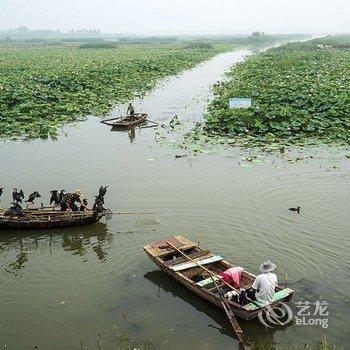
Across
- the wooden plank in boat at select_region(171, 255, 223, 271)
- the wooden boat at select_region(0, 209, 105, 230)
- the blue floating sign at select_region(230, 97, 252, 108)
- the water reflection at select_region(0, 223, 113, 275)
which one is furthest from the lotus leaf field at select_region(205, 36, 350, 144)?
the wooden plank in boat at select_region(171, 255, 223, 271)

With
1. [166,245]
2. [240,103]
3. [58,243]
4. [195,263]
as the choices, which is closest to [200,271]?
[195,263]

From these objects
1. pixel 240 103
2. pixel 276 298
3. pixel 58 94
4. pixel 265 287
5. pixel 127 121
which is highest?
pixel 58 94

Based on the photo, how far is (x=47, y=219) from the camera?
41.5 ft

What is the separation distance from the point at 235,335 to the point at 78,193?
22.2 feet

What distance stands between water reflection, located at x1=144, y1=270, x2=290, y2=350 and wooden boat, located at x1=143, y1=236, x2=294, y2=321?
237 millimetres

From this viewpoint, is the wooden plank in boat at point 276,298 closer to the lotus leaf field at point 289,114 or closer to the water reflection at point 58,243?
the water reflection at point 58,243

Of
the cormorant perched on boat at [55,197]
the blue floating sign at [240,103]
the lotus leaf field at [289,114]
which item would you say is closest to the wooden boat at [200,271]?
the cormorant perched on boat at [55,197]

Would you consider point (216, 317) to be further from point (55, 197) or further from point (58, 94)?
point (58, 94)

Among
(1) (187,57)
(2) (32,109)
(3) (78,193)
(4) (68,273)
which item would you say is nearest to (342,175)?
(3) (78,193)

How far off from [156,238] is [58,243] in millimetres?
2712

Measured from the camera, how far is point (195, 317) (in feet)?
A: 29.4

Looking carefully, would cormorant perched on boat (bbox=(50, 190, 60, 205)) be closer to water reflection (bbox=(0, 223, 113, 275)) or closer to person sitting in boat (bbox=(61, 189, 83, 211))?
person sitting in boat (bbox=(61, 189, 83, 211))

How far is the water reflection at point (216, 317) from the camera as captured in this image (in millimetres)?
8234

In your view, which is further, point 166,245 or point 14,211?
point 14,211
